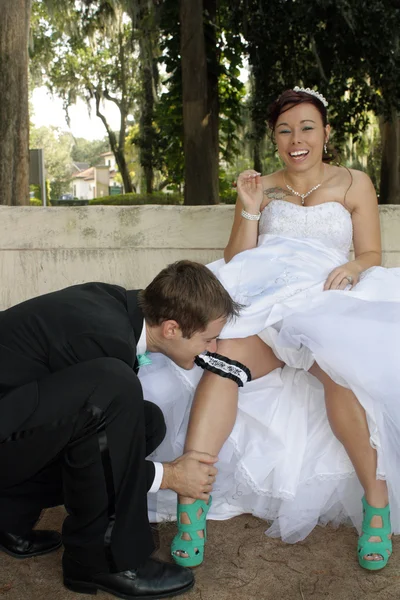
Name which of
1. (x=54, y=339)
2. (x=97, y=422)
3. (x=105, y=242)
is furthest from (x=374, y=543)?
(x=105, y=242)

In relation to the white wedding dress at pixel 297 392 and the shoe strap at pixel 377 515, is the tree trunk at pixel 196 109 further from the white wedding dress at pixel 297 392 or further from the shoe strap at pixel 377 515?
the shoe strap at pixel 377 515

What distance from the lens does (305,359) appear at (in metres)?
2.57

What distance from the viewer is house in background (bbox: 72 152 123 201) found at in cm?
7425

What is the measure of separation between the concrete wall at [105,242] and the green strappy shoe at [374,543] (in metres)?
1.77

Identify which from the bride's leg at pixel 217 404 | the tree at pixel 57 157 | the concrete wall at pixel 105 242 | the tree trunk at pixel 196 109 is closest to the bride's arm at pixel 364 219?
the concrete wall at pixel 105 242

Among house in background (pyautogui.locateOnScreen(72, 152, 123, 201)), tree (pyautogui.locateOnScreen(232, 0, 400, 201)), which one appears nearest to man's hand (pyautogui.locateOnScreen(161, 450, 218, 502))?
tree (pyautogui.locateOnScreen(232, 0, 400, 201))

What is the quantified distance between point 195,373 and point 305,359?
0.46m

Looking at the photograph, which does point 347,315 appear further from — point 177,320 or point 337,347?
point 177,320

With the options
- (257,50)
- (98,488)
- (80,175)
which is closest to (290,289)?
(98,488)

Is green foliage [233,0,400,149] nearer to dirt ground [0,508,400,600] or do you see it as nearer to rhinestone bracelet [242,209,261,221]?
rhinestone bracelet [242,209,261,221]

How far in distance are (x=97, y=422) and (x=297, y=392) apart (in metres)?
0.99

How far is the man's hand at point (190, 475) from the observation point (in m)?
2.27

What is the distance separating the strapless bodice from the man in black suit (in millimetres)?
873

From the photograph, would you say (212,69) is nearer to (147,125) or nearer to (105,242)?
(105,242)
